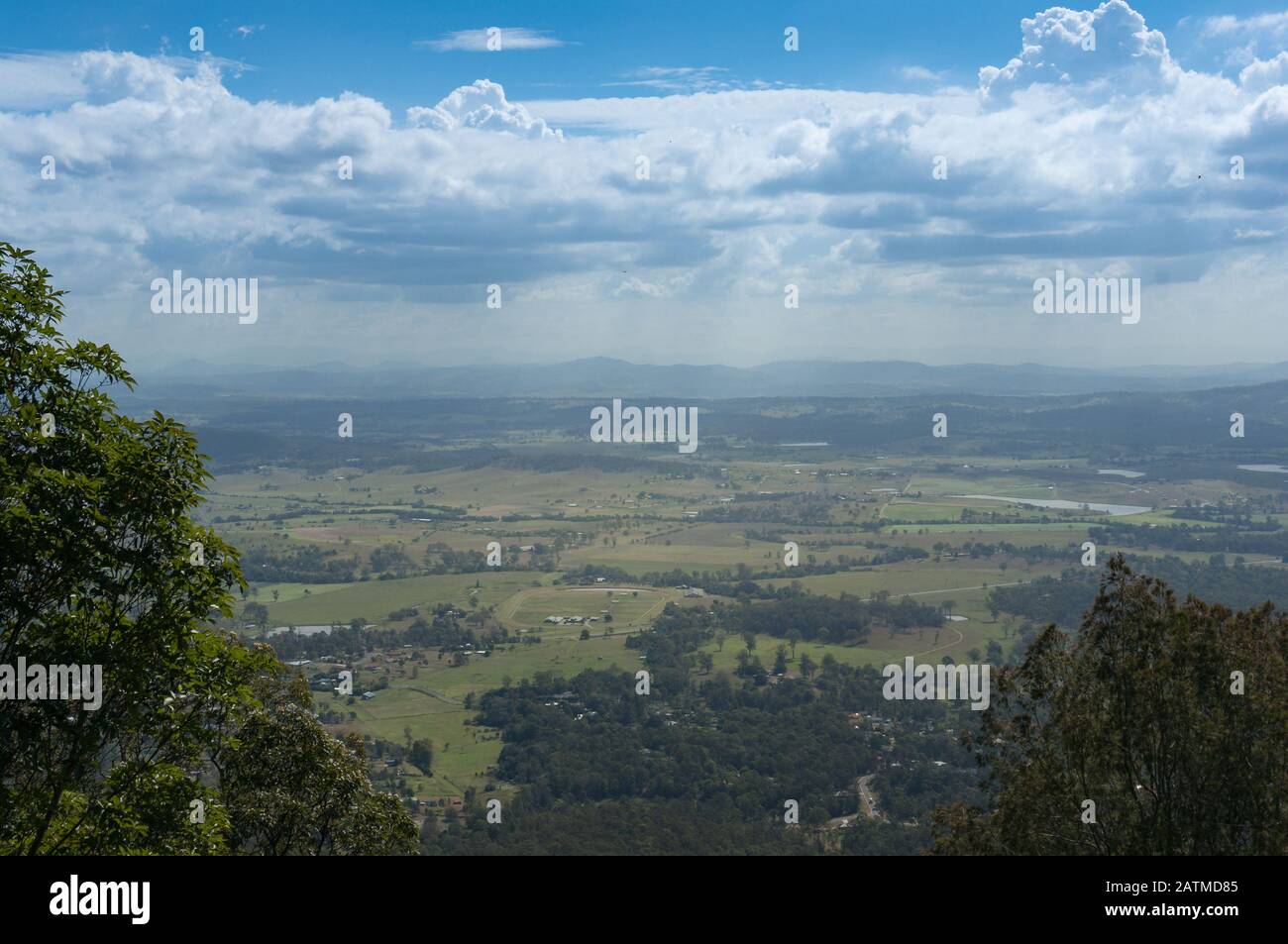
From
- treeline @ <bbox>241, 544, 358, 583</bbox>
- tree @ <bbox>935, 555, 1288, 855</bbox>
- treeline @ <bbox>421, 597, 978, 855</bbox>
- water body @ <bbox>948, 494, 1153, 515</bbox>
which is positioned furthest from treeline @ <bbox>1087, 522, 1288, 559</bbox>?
tree @ <bbox>935, 555, 1288, 855</bbox>

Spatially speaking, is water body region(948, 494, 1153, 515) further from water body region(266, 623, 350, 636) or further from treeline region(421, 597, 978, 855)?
water body region(266, 623, 350, 636)

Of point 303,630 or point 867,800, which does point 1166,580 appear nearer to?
point 867,800

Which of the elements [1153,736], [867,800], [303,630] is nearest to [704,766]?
[867,800]

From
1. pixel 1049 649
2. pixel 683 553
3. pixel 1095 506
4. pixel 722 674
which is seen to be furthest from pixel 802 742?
pixel 1095 506

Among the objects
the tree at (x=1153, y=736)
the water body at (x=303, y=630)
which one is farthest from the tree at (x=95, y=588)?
the water body at (x=303, y=630)

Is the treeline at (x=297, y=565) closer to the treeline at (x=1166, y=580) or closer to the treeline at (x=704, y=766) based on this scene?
the treeline at (x=704, y=766)

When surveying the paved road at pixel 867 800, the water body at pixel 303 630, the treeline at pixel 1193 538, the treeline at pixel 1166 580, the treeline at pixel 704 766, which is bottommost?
the paved road at pixel 867 800

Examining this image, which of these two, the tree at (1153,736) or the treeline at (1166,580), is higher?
the tree at (1153,736)
